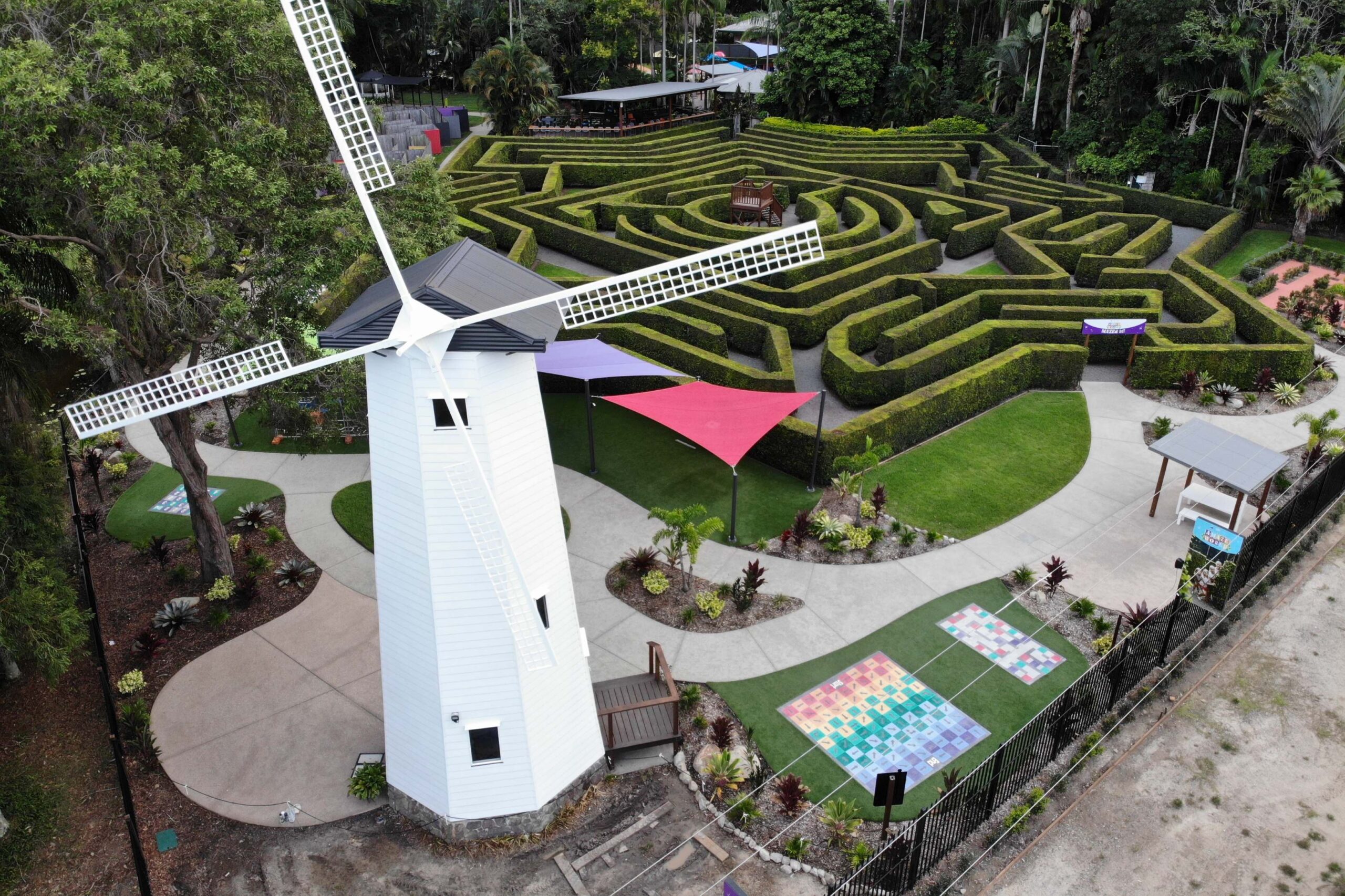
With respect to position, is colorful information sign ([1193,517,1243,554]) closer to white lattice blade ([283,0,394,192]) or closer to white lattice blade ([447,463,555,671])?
white lattice blade ([447,463,555,671])

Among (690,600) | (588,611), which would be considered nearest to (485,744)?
(588,611)

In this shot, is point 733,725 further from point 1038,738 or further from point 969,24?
point 969,24

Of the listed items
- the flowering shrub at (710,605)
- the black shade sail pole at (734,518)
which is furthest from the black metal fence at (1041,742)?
the black shade sail pole at (734,518)

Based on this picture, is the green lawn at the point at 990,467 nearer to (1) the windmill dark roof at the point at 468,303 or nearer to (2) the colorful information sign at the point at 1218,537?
(2) the colorful information sign at the point at 1218,537

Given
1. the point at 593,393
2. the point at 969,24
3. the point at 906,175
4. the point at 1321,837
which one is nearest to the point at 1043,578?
the point at 1321,837

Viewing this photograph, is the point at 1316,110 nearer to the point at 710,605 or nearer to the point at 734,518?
the point at 734,518

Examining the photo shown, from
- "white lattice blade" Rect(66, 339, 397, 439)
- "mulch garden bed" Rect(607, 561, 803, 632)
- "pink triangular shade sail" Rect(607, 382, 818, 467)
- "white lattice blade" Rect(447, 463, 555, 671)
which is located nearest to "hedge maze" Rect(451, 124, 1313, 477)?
"pink triangular shade sail" Rect(607, 382, 818, 467)
